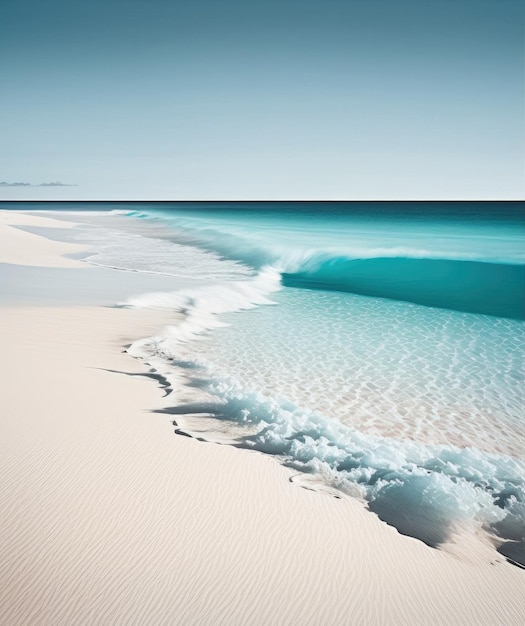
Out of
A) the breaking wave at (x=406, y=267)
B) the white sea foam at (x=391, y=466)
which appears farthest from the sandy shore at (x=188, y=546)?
the breaking wave at (x=406, y=267)

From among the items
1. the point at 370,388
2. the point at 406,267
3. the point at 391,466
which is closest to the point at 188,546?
the point at 391,466

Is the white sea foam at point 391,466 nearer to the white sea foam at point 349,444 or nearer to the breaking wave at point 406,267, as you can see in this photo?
the white sea foam at point 349,444

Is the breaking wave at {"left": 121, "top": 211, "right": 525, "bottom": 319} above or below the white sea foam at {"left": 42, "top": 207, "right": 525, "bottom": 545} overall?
below

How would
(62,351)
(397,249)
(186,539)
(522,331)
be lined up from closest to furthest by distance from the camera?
(186,539) < (62,351) < (522,331) < (397,249)

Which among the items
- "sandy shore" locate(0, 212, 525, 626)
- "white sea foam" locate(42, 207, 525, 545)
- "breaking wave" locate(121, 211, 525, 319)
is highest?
"sandy shore" locate(0, 212, 525, 626)

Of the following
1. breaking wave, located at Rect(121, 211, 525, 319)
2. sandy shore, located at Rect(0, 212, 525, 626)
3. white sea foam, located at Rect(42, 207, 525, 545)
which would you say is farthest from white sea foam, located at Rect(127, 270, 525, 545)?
breaking wave, located at Rect(121, 211, 525, 319)

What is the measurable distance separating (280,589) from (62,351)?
3.97 metres

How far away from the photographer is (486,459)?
3959mm

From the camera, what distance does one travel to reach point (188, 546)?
2678 millimetres

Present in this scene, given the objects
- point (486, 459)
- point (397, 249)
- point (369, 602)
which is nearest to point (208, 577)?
point (369, 602)

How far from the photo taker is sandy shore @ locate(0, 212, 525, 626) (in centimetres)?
234

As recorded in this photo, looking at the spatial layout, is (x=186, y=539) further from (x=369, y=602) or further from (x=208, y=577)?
(x=369, y=602)

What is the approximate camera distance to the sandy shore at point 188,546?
234cm

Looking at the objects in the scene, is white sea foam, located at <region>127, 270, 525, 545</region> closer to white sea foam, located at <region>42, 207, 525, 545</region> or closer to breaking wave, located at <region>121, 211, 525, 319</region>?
white sea foam, located at <region>42, 207, 525, 545</region>
